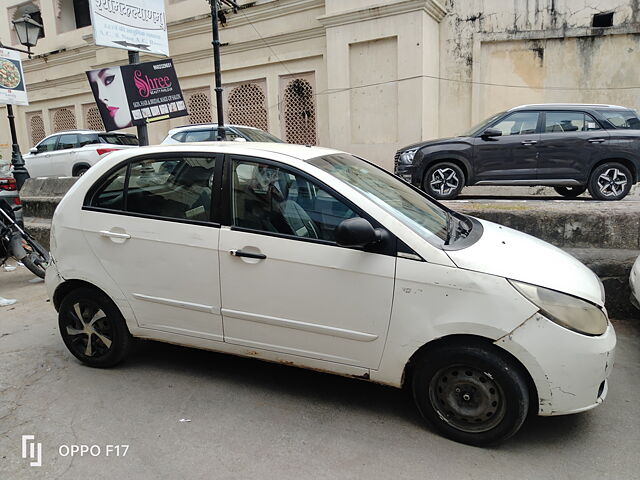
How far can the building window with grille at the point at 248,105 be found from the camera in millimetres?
15047

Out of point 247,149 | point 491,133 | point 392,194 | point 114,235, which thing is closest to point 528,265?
point 392,194

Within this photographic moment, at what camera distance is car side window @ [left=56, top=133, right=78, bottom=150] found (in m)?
13.1

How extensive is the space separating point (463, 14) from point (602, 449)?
40.4 feet

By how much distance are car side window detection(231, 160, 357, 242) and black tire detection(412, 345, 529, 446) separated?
3.16 ft

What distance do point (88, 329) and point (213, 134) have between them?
6.83 metres

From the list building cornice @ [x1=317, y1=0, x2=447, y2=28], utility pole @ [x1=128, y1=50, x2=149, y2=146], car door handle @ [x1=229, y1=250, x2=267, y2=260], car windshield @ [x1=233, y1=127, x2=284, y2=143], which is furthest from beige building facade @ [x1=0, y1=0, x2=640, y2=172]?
car door handle @ [x1=229, y1=250, x2=267, y2=260]

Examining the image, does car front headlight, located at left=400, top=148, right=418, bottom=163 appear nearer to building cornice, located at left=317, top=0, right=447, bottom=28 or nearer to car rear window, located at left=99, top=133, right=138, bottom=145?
building cornice, located at left=317, top=0, right=447, bottom=28

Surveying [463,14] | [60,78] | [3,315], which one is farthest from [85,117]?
[3,315]

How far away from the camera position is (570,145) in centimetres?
774

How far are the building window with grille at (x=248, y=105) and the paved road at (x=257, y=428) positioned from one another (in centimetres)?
1219

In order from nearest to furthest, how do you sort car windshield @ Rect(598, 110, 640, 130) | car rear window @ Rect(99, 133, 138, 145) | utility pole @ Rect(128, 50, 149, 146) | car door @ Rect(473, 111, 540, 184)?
utility pole @ Rect(128, 50, 149, 146), car windshield @ Rect(598, 110, 640, 130), car door @ Rect(473, 111, 540, 184), car rear window @ Rect(99, 133, 138, 145)

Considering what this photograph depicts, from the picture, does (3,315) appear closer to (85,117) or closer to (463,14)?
(463,14)

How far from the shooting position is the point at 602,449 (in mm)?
2738

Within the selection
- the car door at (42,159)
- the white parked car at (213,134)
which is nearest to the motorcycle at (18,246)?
the white parked car at (213,134)
